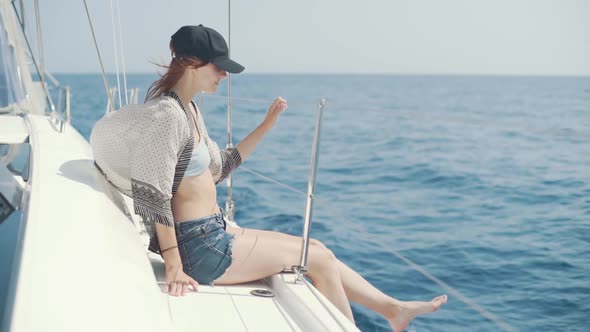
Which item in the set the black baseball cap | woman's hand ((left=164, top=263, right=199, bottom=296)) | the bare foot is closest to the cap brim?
the black baseball cap

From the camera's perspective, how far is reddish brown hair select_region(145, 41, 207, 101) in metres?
1.80

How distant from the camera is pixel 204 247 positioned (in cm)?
188

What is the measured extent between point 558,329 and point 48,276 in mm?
2716

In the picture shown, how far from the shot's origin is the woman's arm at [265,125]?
7.07 feet

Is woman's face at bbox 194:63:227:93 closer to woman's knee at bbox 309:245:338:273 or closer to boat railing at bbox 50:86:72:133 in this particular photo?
woman's knee at bbox 309:245:338:273

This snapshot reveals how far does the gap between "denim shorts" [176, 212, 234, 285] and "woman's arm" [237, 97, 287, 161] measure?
38cm

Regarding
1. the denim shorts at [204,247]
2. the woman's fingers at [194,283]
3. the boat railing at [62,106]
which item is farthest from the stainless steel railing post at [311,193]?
the boat railing at [62,106]

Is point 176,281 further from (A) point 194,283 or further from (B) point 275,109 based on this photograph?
(B) point 275,109

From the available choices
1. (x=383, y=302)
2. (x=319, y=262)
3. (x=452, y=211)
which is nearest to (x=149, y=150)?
(x=319, y=262)

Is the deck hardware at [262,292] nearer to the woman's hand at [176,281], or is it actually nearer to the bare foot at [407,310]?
the woman's hand at [176,281]

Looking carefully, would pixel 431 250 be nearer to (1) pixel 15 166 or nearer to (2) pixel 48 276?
(1) pixel 15 166

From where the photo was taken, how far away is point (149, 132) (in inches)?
67.3

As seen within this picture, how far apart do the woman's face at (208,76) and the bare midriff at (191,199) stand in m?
0.26

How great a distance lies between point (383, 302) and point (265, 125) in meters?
0.70
